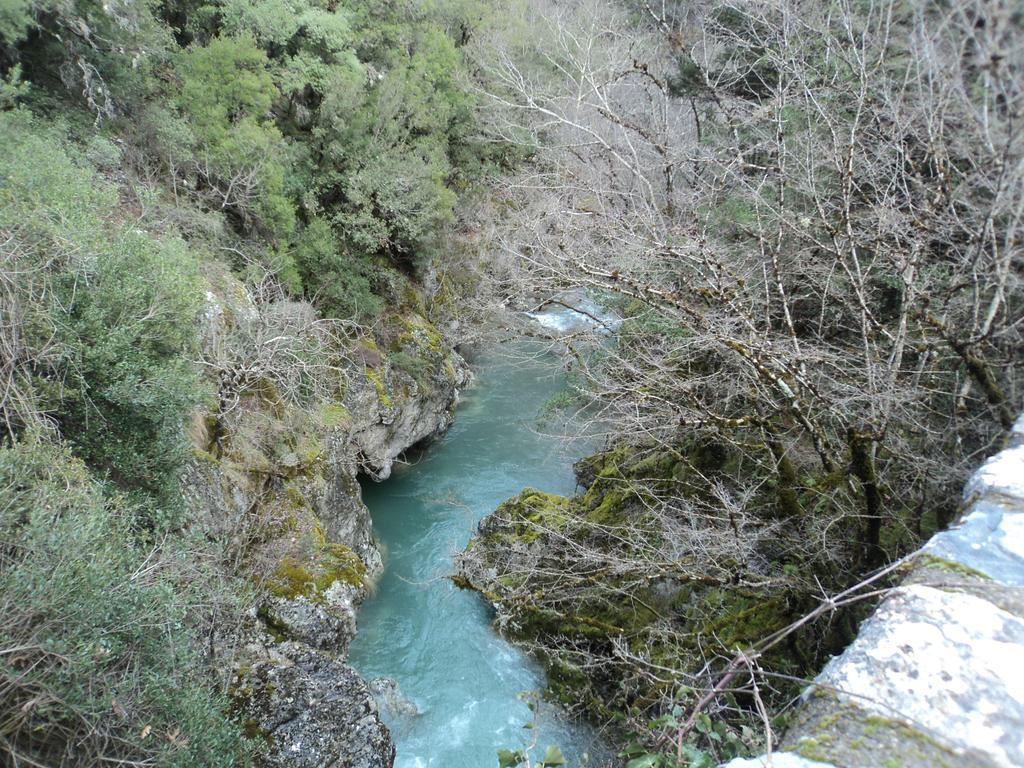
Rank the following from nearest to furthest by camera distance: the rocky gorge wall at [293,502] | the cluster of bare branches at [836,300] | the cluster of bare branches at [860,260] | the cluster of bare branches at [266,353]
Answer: the cluster of bare branches at [860,260] → the cluster of bare branches at [836,300] → the rocky gorge wall at [293,502] → the cluster of bare branches at [266,353]

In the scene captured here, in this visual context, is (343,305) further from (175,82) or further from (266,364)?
(175,82)

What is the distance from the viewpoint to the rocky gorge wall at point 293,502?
6.76 metres

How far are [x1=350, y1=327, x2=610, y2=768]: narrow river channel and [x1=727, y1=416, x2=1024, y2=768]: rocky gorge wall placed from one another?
6.95 m

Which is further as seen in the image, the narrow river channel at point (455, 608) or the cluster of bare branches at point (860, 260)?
the narrow river channel at point (455, 608)

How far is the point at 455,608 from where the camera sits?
10438 mm

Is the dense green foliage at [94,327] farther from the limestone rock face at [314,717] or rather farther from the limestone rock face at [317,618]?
the limestone rock face at [314,717]

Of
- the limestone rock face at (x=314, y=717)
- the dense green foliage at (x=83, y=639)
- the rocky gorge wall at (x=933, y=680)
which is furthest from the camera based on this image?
the limestone rock face at (x=314, y=717)

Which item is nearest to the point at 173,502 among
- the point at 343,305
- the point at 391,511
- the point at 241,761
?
the point at 241,761

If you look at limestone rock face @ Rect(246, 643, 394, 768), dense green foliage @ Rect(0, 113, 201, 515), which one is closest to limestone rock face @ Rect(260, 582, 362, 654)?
limestone rock face @ Rect(246, 643, 394, 768)

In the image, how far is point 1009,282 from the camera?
13.9 ft

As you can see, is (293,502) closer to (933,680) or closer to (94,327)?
(94,327)

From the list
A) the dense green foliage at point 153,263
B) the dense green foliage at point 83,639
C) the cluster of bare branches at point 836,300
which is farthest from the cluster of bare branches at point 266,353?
the cluster of bare branches at point 836,300

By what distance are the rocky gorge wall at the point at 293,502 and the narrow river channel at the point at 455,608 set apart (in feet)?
2.71

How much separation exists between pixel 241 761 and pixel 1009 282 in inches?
315
